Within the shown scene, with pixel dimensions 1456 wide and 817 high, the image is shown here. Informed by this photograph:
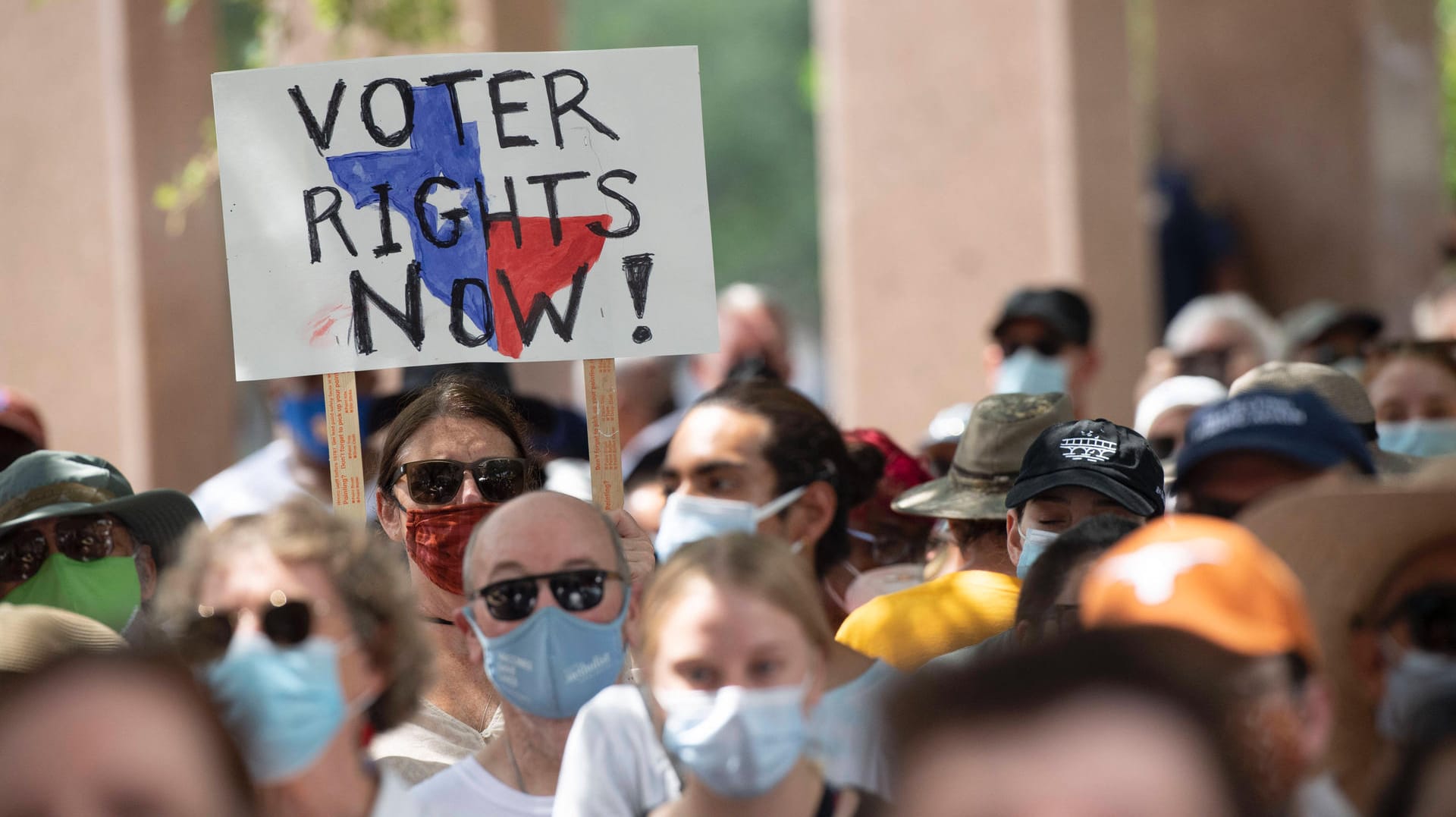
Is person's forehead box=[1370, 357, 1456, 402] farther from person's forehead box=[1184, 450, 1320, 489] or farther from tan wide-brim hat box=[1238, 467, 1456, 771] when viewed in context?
tan wide-brim hat box=[1238, 467, 1456, 771]

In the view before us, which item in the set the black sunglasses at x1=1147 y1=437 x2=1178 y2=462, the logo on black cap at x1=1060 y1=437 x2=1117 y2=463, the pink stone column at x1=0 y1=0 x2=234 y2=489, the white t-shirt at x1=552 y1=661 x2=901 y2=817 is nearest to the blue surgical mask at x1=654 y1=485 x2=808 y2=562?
the logo on black cap at x1=1060 y1=437 x2=1117 y2=463

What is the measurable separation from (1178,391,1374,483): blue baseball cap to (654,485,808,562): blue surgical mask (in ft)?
4.94

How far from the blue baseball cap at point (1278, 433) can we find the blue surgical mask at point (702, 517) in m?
1.51

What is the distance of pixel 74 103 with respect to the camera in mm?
8109

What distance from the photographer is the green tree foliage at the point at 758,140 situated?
3644 centimetres

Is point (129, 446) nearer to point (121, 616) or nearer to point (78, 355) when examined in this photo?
point (78, 355)

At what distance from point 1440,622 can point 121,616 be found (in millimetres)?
2713

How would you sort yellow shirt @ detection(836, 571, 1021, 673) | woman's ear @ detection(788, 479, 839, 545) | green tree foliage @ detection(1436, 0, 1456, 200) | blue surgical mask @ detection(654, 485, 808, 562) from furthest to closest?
1. green tree foliage @ detection(1436, 0, 1456, 200)
2. woman's ear @ detection(788, 479, 839, 545)
3. blue surgical mask @ detection(654, 485, 808, 562)
4. yellow shirt @ detection(836, 571, 1021, 673)

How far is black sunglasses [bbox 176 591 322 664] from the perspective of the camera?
2508 millimetres

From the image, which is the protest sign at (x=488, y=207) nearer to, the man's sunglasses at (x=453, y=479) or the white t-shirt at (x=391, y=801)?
the man's sunglasses at (x=453, y=479)

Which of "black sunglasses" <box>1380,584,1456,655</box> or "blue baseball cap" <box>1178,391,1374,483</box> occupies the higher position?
"blue baseball cap" <box>1178,391,1374,483</box>

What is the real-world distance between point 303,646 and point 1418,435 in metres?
3.95

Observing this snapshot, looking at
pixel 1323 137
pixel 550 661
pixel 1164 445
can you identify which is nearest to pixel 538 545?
pixel 550 661

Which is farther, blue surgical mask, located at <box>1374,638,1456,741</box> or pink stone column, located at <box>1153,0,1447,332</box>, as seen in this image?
pink stone column, located at <box>1153,0,1447,332</box>
